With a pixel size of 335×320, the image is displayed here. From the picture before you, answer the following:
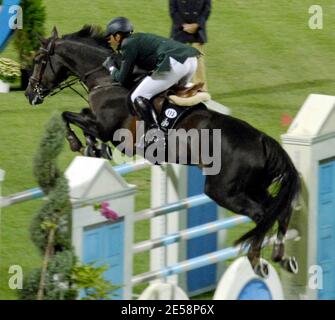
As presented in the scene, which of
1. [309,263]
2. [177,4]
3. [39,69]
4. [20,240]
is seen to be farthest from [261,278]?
[177,4]

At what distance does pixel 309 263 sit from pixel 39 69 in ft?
11.8

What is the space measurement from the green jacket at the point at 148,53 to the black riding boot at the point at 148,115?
28 cm

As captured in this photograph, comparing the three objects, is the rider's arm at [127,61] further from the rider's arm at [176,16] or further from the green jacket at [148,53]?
the rider's arm at [176,16]

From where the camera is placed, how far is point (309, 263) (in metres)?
10.8

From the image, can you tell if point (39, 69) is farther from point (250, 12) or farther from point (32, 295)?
point (250, 12)

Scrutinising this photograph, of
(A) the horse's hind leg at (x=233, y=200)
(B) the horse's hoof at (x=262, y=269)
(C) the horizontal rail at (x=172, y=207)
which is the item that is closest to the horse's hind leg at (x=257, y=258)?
(B) the horse's hoof at (x=262, y=269)

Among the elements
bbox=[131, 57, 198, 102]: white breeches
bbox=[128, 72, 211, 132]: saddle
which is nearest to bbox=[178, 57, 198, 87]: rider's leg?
bbox=[131, 57, 198, 102]: white breeches

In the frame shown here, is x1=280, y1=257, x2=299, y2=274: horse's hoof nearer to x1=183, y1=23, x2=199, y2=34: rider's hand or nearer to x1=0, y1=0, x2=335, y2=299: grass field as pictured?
x1=0, y1=0, x2=335, y2=299: grass field

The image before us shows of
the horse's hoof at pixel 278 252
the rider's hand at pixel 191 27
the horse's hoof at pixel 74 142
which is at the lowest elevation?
the horse's hoof at pixel 278 252

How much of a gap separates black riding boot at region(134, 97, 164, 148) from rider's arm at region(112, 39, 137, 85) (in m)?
0.26

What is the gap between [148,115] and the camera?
12289 millimetres

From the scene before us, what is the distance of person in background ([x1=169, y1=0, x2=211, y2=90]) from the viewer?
634 inches

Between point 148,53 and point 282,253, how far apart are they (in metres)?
2.33

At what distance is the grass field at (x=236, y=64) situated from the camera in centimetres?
1478
